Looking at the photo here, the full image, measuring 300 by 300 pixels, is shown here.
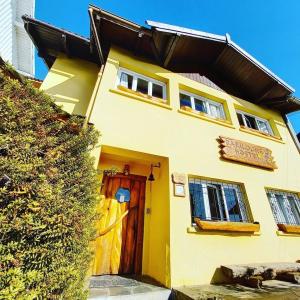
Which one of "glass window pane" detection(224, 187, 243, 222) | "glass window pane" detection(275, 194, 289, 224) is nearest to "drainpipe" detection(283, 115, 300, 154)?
"glass window pane" detection(275, 194, 289, 224)

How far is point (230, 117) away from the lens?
23.2 feet

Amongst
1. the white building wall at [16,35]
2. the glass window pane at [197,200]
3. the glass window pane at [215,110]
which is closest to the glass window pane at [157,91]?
the glass window pane at [215,110]

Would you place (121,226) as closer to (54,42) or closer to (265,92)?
(54,42)

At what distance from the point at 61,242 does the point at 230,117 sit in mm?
6677

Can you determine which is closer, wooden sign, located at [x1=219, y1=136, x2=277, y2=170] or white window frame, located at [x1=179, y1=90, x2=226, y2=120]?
wooden sign, located at [x1=219, y1=136, x2=277, y2=170]

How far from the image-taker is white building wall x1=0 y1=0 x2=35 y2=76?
30.1 feet

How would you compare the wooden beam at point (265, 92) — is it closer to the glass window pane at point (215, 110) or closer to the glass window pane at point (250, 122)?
the glass window pane at point (250, 122)

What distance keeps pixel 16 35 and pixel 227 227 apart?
1368cm

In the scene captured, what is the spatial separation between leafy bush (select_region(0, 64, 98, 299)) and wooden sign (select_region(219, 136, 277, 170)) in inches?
176

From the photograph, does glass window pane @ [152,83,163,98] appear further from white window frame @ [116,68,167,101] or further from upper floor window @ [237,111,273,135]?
upper floor window @ [237,111,273,135]

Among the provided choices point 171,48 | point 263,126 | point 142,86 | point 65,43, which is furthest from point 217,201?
point 65,43

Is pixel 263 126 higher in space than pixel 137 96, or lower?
higher

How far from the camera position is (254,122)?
8281 mm

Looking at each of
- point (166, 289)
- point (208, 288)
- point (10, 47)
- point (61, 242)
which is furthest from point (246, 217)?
point (10, 47)
